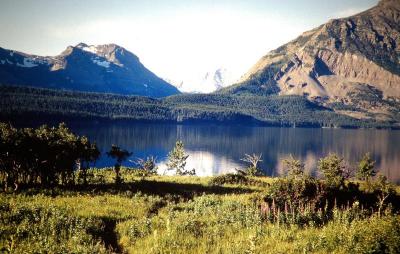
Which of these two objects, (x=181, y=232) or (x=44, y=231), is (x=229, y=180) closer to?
(x=181, y=232)

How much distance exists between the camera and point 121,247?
808 inches

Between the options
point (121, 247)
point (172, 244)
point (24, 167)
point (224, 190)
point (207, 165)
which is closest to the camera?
point (172, 244)

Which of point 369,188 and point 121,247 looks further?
point 369,188

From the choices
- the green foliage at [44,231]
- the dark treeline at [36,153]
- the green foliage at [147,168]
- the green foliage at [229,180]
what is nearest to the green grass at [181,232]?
the green foliage at [44,231]

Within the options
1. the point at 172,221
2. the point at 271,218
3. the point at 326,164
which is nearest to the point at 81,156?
the point at 172,221

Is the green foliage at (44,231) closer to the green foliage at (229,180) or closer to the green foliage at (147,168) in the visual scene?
the green foliage at (229,180)

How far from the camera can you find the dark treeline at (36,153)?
139 feet

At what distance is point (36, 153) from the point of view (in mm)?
43875

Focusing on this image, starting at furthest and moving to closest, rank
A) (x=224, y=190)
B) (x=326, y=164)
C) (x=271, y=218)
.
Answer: (x=326, y=164), (x=224, y=190), (x=271, y=218)

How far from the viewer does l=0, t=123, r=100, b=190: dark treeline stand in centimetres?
4222

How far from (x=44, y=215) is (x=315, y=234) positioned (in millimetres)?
17445

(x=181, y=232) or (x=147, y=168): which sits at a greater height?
(x=181, y=232)

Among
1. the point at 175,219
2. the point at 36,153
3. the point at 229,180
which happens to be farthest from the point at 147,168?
the point at 175,219

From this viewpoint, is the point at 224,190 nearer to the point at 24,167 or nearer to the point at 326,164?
the point at 24,167
